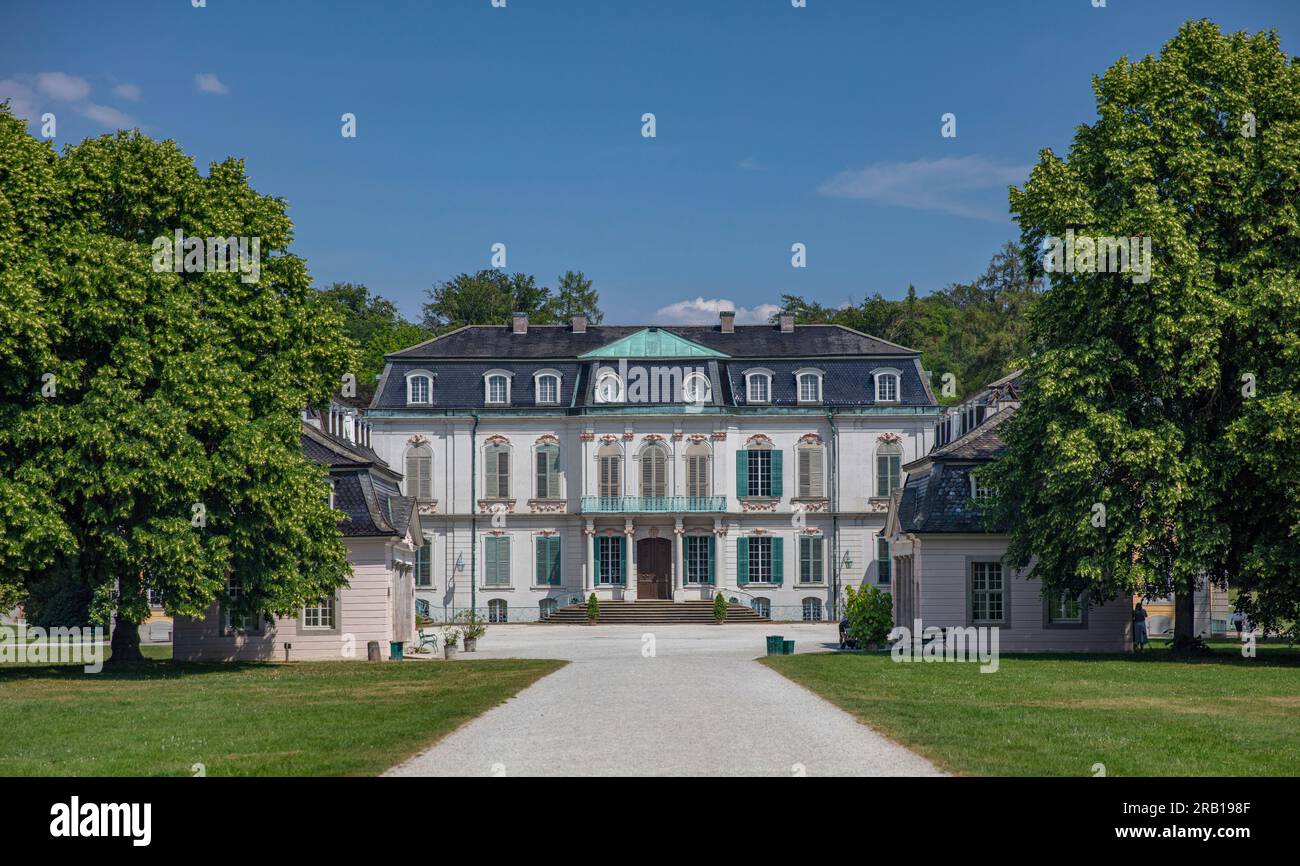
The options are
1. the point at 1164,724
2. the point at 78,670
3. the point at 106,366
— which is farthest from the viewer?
the point at 78,670

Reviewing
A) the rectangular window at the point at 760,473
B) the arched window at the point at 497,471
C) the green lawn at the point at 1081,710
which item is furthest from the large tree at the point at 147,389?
the rectangular window at the point at 760,473

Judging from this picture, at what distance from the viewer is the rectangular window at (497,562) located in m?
62.7

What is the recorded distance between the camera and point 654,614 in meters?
58.9

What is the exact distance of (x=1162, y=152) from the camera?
1261 inches

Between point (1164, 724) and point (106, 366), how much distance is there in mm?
20986

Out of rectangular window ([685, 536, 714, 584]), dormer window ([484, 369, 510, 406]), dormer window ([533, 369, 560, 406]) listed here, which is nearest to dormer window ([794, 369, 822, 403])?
rectangular window ([685, 536, 714, 584])

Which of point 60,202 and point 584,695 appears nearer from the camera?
point 584,695

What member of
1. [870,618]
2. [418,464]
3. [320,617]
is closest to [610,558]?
[418,464]

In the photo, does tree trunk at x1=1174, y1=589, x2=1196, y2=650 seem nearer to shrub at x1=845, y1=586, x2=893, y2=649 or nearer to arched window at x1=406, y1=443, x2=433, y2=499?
shrub at x1=845, y1=586, x2=893, y2=649

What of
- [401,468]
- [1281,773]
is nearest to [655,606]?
[401,468]

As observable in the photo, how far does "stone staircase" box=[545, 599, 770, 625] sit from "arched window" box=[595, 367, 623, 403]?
28.9ft

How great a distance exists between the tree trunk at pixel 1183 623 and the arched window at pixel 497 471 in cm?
3427

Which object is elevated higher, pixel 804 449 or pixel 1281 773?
pixel 804 449
